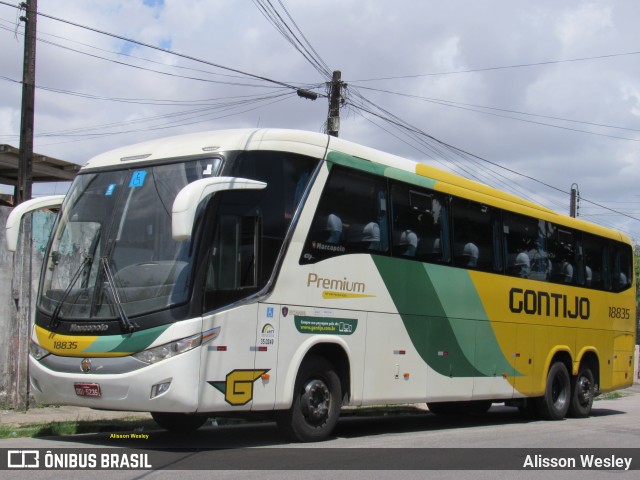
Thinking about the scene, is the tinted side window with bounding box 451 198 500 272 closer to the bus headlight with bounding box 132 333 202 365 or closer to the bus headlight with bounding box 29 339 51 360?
the bus headlight with bounding box 132 333 202 365

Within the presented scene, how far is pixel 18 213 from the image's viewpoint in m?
9.55

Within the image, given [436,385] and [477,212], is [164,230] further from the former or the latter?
[477,212]

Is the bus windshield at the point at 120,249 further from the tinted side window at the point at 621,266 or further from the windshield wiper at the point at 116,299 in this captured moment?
the tinted side window at the point at 621,266

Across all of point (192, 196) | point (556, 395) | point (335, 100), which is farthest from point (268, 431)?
point (335, 100)

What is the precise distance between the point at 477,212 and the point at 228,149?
5421 mm

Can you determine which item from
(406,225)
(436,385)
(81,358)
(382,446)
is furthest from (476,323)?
(81,358)

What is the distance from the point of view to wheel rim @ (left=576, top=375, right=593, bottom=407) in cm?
1560

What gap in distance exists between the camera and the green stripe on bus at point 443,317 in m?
11.1

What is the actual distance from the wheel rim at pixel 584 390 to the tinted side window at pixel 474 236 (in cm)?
395

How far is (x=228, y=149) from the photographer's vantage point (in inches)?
349

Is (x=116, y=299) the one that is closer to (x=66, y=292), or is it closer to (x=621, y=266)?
(x=66, y=292)

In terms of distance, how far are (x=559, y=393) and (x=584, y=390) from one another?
94 cm

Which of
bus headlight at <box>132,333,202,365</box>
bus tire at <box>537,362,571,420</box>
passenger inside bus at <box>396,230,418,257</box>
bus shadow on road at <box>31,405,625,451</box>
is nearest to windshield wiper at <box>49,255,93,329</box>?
bus headlight at <box>132,333,202,365</box>

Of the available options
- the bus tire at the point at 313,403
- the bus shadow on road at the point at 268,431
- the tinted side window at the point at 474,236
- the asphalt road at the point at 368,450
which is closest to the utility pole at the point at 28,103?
the bus shadow on road at the point at 268,431
